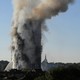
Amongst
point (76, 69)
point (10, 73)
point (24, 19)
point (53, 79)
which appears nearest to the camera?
point (53, 79)

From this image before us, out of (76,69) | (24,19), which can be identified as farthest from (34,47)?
(76,69)

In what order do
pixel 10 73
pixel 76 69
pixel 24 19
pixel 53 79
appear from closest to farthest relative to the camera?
pixel 53 79 < pixel 76 69 < pixel 10 73 < pixel 24 19

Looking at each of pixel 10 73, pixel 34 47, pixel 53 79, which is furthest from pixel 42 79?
pixel 34 47

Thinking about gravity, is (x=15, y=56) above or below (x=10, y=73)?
above

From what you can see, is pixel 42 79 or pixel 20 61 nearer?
pixel 42 79

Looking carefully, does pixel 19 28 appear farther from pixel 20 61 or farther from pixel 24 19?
pixel 20 61

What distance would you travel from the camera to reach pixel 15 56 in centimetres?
17712

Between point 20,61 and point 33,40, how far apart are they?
13.1m

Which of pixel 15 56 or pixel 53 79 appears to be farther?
pixel 15 56

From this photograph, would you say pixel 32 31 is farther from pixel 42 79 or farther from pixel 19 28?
pixel 42 79

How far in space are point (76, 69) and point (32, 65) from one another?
64.6 metres

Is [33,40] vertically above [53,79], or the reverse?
[33,40]

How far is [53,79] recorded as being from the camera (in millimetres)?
104125

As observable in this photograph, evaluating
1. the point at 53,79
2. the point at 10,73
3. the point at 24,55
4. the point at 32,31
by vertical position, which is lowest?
the point at 53,79
